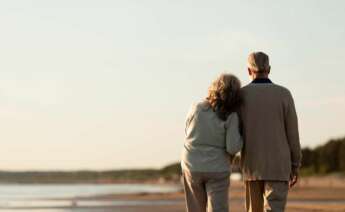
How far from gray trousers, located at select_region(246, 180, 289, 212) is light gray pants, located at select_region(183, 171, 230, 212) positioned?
0.94 feet

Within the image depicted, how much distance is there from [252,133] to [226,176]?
404 mm

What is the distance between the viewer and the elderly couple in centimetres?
639

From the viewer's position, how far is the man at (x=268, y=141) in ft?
21.3

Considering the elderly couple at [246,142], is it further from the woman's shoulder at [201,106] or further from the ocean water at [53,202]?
the ocean water at [53,202]

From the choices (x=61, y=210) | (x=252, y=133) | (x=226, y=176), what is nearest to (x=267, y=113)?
(x=252, y=133)

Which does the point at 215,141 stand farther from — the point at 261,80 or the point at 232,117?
the point at 261,80

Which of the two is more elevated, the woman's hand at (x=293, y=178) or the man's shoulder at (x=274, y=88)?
the man's shoulder at (x=274, y=88)

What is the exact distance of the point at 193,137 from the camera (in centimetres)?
650

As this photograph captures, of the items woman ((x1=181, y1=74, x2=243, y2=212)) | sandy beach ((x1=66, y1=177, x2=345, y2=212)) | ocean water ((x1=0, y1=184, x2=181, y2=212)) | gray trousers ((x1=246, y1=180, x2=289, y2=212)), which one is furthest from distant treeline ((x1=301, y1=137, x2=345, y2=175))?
woman ((x1=181, y1=74, x2=243, y2=212))

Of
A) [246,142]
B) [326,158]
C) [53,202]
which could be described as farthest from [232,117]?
[326,158]

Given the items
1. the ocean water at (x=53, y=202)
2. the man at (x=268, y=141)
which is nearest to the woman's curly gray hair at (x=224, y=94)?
the man at (x=268, y=141)

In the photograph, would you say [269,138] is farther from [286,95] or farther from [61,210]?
[61,210]

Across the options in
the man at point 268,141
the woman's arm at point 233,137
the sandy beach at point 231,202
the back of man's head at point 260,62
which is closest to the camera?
the woman's arm at point 233,137

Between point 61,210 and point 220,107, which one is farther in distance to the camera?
point 61,210
